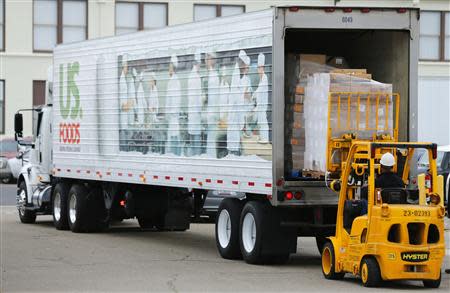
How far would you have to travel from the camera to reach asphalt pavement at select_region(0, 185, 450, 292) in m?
14.3

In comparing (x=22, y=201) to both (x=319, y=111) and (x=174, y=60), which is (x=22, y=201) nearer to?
(x=174, y=60)

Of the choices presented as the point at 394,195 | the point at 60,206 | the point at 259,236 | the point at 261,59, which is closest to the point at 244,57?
the point at 261,59

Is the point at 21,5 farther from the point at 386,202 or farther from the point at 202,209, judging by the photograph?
the point at 386,202

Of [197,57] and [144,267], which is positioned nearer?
[144,267]

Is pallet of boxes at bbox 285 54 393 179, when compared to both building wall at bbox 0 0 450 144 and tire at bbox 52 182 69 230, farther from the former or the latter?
building wall at bbox 0 0 450 144

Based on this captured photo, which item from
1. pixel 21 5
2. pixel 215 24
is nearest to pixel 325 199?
pixel 215 24

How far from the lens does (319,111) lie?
647 inches

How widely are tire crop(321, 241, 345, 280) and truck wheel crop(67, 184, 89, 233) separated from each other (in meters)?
8.73

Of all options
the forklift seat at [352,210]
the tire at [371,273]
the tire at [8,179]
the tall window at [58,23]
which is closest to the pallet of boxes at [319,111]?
the forklift seat at [352,210]

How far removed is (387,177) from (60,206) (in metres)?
10.9

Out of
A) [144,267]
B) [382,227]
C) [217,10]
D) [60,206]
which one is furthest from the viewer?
[217,10]

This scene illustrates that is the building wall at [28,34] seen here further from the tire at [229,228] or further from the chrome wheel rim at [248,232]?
the chrome wheel rim at [248,232]

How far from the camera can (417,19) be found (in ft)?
56.2

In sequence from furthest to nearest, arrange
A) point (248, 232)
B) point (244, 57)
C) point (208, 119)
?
1. point (208, 119)
2. point (244, 57)
3. point (248, 232)
